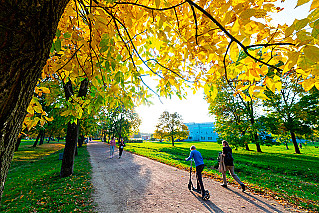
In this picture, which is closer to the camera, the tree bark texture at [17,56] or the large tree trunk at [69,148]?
the tree bark texture at [17,56]

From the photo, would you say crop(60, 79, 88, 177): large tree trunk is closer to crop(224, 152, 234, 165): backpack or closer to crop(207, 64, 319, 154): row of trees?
crop(224, 152, 234, 165): backpack

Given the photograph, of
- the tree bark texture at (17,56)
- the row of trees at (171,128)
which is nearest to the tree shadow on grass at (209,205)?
the tree bark texture at (17,56)

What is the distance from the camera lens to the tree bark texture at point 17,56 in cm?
92

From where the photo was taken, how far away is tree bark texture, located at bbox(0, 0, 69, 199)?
92 centimetres

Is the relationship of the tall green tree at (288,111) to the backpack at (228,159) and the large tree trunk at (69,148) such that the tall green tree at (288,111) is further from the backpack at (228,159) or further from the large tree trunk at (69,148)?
the large tree trunk at (69,148)

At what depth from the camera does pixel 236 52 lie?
130 centimetres

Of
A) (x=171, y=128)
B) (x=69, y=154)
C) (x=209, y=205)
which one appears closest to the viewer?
→ (x=209, y=205)

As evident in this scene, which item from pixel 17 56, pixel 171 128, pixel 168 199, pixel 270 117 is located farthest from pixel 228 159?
pixel 171 128

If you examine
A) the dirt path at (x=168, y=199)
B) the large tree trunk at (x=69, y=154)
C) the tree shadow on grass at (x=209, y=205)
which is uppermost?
the large tree trunk at (x=69, y=154)

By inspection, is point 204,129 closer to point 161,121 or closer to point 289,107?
point 161,121

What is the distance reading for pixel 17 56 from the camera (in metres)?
0.96

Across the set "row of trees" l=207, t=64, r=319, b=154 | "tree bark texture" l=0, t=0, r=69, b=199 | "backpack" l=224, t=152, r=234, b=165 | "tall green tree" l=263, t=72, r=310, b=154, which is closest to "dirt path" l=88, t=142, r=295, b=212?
"backpack" l=224, t=152, r=234, b=165

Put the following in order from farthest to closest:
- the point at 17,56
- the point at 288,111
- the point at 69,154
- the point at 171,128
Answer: the point at 171,128 < the point at 288,111 < the point at 69,154 < the point at 17,56

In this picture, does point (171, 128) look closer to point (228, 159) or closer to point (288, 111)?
point (288, 111)
